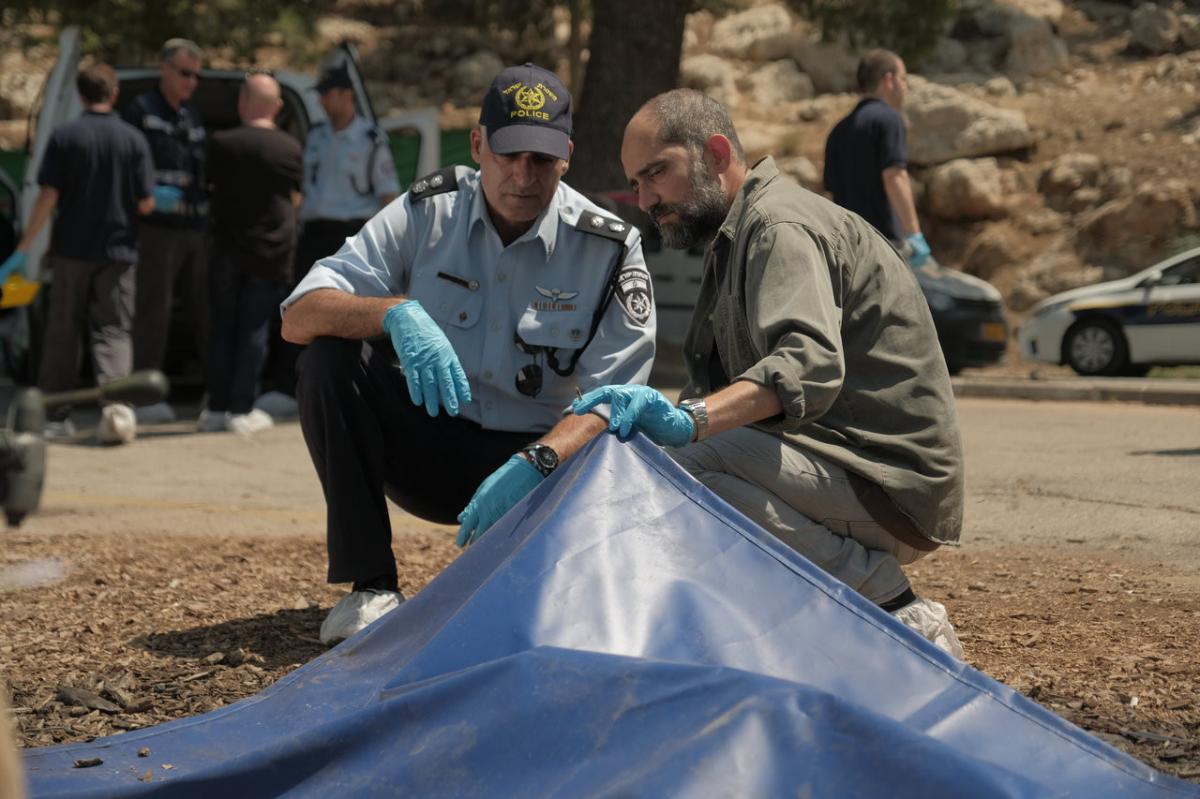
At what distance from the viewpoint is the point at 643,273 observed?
455 centimetres

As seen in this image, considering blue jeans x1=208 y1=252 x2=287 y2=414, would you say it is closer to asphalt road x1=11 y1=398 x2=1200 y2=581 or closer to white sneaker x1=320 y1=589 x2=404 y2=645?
asphalt road x1=11 y1=398 x2=1200 y2=581

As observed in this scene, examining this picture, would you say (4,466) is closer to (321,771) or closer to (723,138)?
(321,771)

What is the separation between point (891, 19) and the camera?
1606cm

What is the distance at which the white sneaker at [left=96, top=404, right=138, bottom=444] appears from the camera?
8.71m

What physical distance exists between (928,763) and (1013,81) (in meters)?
23.0

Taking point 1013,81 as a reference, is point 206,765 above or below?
below

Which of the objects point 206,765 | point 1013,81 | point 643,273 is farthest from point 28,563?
point 1013,81

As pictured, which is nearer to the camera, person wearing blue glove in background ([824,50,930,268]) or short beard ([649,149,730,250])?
short beard ([649,149,730,250])

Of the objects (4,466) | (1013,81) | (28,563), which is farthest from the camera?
(1013,81)

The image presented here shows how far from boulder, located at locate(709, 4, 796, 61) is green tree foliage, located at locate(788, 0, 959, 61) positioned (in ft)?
32.3

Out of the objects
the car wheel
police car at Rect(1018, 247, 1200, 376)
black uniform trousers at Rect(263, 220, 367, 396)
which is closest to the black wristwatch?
black uniform trousers at Rect(263, 220, 367, 396)

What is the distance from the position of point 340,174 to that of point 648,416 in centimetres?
599

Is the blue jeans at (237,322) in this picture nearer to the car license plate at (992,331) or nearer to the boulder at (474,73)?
the car license plate at (992,331)

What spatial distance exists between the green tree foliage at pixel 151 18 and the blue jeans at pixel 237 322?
33.4 feet
